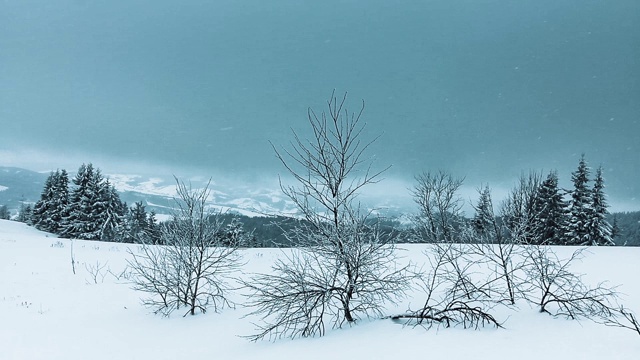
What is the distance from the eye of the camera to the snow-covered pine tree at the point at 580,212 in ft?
88.2

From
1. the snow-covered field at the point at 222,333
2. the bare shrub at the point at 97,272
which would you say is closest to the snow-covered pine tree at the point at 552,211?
the snow-covered field at the point at 222,333

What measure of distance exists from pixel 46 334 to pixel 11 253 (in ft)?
45.4

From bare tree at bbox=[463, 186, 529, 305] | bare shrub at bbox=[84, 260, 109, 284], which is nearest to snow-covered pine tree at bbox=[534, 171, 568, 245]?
bare tree at bbox=[463, 186, 529, 305]

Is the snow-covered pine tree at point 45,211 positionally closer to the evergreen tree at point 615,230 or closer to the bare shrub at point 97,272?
the bare shrub at point 97,272

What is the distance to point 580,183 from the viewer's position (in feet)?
93.4

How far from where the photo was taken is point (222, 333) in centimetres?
848

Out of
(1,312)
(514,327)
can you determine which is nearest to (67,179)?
(1,312)

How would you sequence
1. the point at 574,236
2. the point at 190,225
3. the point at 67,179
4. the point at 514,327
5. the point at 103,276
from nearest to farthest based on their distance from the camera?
the point at 514,327, the point at 190,225, the point at 103,276, the point at 574,236, the point at 67,179

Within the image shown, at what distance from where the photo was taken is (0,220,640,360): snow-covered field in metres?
4.88

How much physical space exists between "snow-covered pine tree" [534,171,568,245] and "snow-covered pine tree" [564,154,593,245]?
22.2 inches

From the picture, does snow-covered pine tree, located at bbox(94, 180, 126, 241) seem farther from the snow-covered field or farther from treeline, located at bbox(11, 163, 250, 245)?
the snow-covered field

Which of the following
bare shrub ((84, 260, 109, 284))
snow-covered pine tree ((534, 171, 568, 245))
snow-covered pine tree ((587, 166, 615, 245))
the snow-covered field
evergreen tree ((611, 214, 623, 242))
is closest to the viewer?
the snow-covered field

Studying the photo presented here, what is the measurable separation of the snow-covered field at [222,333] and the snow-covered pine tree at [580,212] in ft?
47.0

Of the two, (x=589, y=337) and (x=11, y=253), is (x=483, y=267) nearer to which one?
(x=589, y=337)
